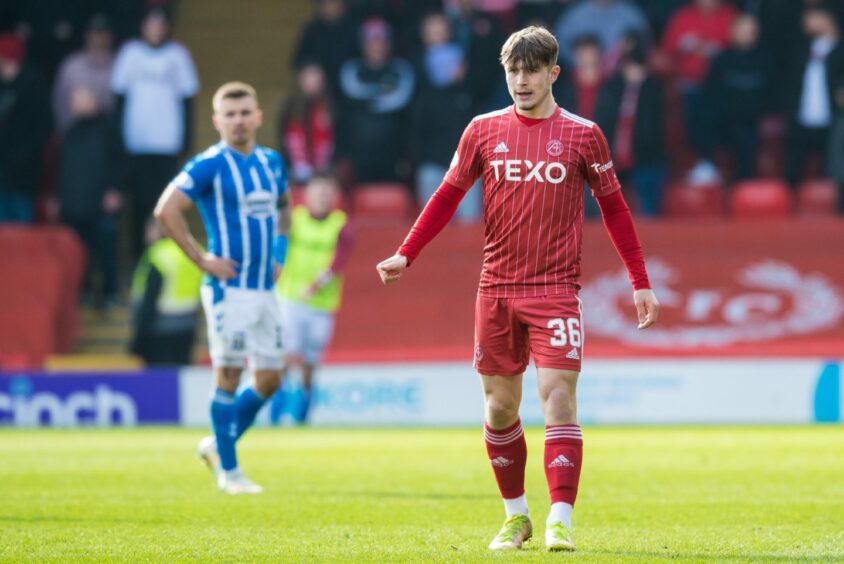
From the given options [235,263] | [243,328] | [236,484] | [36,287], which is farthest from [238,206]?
[36,287]

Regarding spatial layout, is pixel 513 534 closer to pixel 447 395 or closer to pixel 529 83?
pixel 529 83

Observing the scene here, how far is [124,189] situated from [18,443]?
19.6 feet

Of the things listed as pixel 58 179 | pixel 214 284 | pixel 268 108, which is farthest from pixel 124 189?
pixel 214 284

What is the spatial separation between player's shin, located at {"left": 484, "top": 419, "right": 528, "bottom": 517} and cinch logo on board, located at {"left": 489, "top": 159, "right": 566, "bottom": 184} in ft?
3.47

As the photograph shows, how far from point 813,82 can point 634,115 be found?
2.10 meters

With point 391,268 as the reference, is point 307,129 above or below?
above

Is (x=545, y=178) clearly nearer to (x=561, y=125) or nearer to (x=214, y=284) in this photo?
(x=561, y=125)

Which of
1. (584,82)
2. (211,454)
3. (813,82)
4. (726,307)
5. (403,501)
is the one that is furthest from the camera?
(813,82)

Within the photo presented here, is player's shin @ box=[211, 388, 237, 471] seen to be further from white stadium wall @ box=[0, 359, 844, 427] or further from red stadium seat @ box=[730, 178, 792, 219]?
red stadium seat @ box=[730, 178, 792, 219]

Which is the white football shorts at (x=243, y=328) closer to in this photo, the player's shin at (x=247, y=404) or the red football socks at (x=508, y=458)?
the player's shin at (x=247, y=404)

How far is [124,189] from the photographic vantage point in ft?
60.7

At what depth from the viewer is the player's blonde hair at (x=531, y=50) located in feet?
20.5

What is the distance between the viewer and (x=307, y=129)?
17562mm

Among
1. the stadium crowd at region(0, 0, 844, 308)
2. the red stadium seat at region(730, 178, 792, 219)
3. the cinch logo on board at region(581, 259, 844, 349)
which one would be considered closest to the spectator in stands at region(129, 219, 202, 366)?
the stadium crowd at region(0, 0, 844, 308)
